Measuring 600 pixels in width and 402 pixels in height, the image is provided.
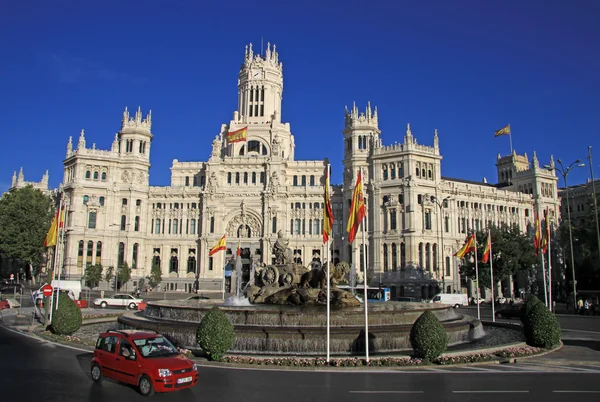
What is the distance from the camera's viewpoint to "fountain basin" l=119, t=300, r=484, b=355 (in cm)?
2323

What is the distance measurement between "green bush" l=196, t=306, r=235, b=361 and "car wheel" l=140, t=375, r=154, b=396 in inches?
202

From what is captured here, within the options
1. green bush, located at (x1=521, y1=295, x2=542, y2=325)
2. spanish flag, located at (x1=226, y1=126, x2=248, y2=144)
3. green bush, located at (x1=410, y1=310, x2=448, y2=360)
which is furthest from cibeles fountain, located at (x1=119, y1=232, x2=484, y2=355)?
spanish flag, located at (x1=226, y1=126, x2=248, y2=144)

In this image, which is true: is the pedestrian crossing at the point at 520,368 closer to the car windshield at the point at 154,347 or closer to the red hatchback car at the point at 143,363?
the red hatchback car at the point at 143,363

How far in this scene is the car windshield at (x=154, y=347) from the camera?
15141mm

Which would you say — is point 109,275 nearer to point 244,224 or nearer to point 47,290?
point 244,224

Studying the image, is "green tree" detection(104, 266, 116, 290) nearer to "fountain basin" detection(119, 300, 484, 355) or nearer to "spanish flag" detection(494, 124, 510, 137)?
"fountain basin" detection(119, 300, 484, 355)

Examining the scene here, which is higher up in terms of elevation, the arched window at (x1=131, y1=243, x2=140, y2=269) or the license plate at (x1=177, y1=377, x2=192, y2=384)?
the arched window at (x1=131, y1=243, x2=140, y2=269)

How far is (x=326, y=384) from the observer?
1653 centimetres

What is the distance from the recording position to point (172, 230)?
91.2m

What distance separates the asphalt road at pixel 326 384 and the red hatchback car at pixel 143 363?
43 centimetres

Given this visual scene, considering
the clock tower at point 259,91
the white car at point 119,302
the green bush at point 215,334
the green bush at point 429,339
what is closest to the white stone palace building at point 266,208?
the clock tower at point 259,91

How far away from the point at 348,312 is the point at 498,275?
1906 inches

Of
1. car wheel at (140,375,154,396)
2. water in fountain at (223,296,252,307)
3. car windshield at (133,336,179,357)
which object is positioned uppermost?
water in fountain at (223,296,252,307)

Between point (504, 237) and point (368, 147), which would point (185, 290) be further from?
point (504, 237)
